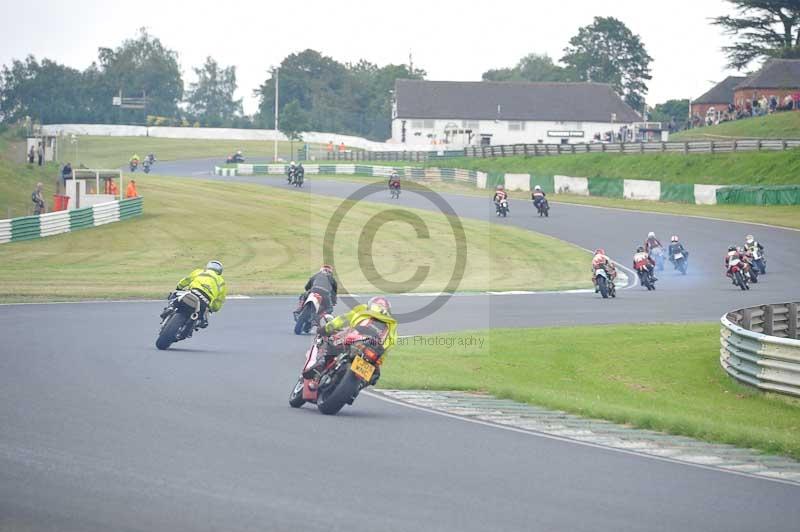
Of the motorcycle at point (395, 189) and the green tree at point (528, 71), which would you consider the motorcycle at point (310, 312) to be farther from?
the green tree at point (528, 71)

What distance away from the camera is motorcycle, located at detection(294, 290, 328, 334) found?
18.7 metres

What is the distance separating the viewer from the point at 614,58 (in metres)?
141

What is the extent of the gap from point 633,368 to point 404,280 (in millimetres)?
16800

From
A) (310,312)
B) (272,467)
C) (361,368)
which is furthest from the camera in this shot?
(310,312)

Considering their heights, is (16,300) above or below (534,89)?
below

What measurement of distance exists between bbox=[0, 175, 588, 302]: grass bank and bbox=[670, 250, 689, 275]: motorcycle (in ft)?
10.6

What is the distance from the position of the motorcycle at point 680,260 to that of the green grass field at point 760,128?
124ft

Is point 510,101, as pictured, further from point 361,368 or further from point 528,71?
point 361,368

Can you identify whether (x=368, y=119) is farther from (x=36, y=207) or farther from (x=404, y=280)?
(x=404, y=280)

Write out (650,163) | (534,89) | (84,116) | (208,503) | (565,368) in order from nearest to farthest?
(208,503) → (565,368) → (650,163) → (534,89) → (84,116)

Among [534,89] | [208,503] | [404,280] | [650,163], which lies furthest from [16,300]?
[534,89]

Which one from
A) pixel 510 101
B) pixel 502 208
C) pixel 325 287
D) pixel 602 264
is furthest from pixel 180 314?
pixel 510 101

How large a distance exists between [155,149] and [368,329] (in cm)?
10408

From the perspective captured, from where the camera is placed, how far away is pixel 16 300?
83.1ft
